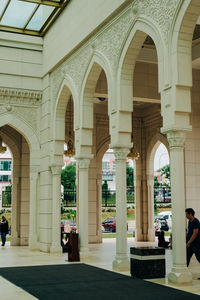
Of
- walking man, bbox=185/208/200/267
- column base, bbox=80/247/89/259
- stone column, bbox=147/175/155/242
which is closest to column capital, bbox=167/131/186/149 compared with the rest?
walking man, bbox=185/208/200/267

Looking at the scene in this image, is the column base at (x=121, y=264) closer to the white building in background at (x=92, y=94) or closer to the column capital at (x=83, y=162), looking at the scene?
the white building in background at (x=92, y=94)

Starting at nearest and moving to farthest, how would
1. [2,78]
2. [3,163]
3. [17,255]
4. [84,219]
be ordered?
[84,219] → [17,255] → [2,78] → [3,163]

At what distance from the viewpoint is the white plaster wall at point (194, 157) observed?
10109 mm

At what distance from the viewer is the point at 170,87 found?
6.81m

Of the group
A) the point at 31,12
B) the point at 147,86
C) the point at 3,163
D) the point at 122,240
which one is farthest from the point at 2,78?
the point at 3,163

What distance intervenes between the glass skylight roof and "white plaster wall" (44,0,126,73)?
0.24 metres

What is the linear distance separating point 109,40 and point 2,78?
461 centimetres

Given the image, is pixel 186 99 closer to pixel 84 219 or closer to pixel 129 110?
pixel 129 110

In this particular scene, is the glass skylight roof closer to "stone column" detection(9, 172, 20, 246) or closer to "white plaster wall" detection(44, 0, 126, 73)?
"white plaster wall" detection(44, 0, 126, 73)

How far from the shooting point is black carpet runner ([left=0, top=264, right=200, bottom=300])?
224 inches

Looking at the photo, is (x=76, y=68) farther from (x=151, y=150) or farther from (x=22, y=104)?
(x=151, y=150)

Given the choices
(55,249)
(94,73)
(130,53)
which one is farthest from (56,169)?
(130,53)

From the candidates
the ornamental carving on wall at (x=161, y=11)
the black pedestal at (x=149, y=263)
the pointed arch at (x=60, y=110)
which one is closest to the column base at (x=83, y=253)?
the black pedestal at (x=149, y=263)

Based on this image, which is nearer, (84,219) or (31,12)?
(84,219)
